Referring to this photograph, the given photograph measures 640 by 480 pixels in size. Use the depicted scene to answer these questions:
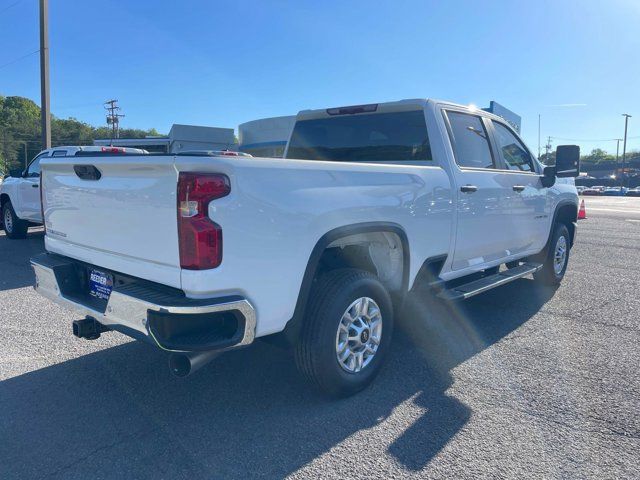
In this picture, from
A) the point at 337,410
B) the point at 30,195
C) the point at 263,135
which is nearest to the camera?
the point at 337,410

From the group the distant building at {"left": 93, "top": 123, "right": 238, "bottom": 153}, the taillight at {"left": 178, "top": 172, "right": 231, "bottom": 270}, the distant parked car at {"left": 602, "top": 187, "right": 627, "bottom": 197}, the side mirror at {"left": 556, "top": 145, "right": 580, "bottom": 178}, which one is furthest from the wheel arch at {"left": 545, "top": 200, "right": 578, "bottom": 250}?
the distant parked car at {"left": 602, "top": 187, "right": 627, "bottom": 197}

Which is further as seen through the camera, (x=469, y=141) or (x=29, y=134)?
(x=29, y=134)

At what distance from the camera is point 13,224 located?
420 inches

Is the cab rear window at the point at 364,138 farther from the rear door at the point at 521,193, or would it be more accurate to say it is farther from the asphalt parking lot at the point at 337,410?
the asphalt parking lot at the point at 337,410

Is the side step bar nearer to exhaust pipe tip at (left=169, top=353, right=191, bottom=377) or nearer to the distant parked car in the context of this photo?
exhaust pipe tip at (left=169, top=353, right=191, bottom=377)

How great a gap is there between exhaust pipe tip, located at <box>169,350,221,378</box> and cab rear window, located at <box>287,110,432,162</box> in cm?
257

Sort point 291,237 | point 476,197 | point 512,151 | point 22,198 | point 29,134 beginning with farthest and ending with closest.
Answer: point 29,134 → point 22,198 → point 512,151 → point 476,197 → point 291,237

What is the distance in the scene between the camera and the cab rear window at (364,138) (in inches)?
177

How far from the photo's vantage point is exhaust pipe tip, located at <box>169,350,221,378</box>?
8.82 ft

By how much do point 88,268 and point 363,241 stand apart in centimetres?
181

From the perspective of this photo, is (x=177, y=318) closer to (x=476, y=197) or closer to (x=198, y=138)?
(x=476, y=197)

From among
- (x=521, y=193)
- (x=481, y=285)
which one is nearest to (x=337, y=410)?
(x=481, y=285)

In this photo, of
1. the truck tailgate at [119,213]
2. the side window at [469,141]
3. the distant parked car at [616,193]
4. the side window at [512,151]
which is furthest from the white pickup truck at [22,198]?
the distant parked car at [616,193]

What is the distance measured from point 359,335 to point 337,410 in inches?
19.7
